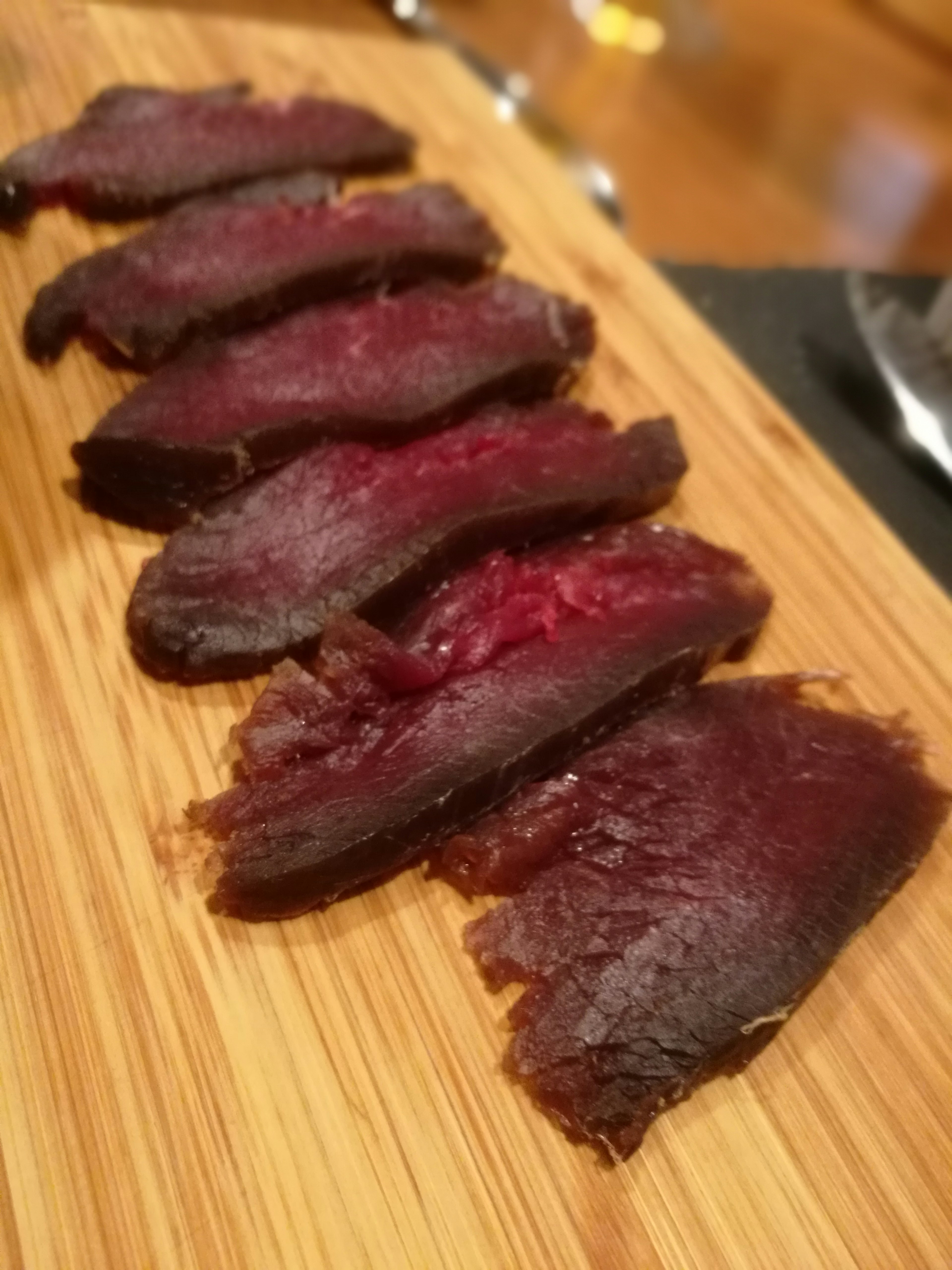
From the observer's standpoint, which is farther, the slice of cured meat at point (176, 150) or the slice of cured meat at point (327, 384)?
the slice of cured meat at point (176, 150)

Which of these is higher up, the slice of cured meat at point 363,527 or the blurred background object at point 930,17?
the blurred background object at point 930,17

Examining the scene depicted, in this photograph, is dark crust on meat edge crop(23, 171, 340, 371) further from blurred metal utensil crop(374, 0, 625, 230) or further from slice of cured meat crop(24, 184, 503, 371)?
blurred metal utensil crop(374, 0, 625, 230)

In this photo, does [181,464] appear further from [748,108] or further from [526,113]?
[748,108]

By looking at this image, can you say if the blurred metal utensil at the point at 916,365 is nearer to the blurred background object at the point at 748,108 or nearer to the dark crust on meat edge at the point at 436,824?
the blurred background object at the point at 748,108

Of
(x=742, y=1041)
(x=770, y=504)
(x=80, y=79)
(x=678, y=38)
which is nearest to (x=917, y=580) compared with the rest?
(x=770, y=504)

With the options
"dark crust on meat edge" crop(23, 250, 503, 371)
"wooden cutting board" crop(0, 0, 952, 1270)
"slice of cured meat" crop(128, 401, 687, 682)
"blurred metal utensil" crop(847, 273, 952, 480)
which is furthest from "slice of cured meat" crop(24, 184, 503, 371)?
"blurred metal utensil" crop(847, 273, 952, 480)

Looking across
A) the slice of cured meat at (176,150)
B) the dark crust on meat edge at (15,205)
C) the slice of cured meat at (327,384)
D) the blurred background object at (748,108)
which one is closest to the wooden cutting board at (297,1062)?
the slice of cured meat at (327,384)

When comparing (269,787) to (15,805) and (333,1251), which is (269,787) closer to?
(15,805)
